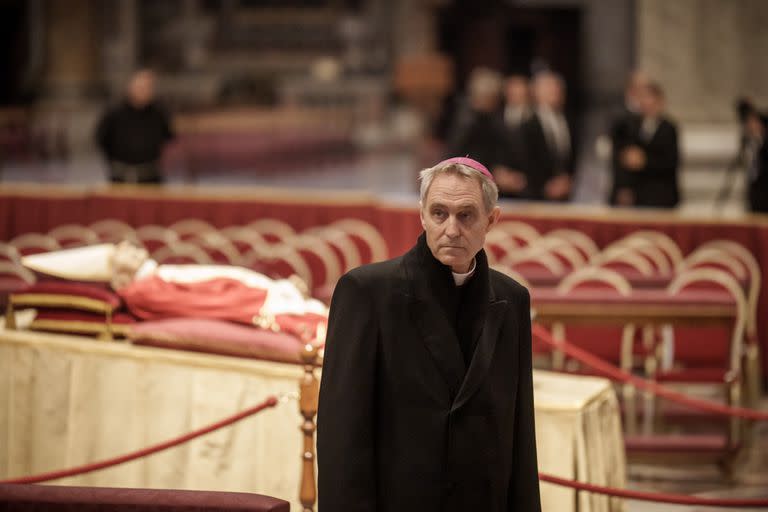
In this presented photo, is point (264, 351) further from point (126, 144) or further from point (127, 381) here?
point (126, 144)

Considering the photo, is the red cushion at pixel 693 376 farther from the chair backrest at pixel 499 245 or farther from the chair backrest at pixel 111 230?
the chair backrest at pixel 111 230

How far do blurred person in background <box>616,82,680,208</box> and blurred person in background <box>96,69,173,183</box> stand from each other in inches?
167

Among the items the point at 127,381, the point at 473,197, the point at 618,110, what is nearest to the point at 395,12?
the point at 618,110

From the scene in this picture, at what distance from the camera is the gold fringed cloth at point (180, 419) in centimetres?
390

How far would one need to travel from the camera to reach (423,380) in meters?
2.59

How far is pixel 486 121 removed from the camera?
9.35m

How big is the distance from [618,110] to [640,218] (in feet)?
28.1

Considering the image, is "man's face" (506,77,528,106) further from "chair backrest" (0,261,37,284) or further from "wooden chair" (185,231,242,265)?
"chair backrest" (0,261,37,284)

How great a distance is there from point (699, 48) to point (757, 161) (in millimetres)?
3951

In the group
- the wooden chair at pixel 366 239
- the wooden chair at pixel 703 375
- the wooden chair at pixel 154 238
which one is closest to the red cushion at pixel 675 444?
the wooden chair at pixel 703 375

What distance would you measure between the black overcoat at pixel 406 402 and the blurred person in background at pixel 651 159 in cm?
656

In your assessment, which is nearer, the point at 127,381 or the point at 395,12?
the point at 127,381

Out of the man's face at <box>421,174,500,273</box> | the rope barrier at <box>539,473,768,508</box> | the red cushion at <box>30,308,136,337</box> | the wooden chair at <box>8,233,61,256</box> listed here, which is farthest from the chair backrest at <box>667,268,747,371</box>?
the wooden chair at <box>8,233,61,256</box>

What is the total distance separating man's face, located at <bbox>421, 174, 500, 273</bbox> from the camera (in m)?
2.60
